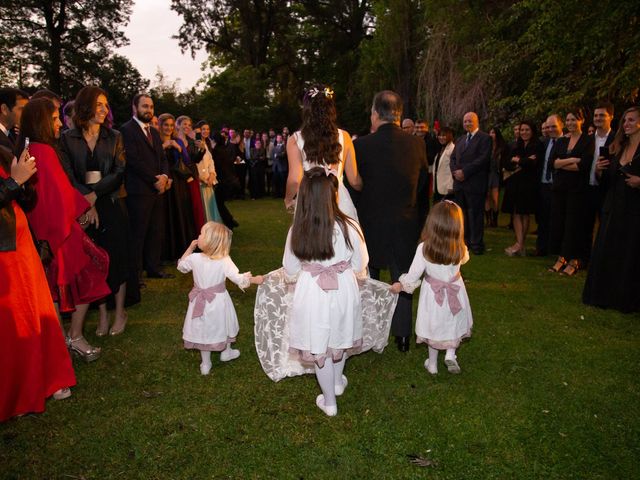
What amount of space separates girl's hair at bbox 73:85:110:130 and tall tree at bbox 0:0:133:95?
25398mm

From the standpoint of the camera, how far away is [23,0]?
86.5 ft

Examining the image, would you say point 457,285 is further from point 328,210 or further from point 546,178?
point 546,178

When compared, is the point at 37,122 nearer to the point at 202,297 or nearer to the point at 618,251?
the point at 202,297

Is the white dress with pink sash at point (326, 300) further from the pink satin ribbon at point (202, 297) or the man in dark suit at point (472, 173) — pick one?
the man in dark suit at point (472, 173)

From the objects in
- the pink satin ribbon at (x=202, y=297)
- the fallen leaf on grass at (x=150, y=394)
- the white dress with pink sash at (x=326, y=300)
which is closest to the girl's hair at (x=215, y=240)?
the pink satin ribbon at (x=202, y=297)

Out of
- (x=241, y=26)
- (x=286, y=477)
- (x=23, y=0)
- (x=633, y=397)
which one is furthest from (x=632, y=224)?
(x=241, y=26)

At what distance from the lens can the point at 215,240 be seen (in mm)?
4301

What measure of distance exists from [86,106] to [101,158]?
20.4 inches

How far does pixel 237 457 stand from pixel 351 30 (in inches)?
1520

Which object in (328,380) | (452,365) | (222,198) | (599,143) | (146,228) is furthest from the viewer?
(222,198)

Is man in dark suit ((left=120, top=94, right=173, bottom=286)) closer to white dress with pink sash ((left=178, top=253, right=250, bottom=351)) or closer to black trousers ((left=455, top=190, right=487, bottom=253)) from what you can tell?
white dress with pink sash ((left=178, top=253, right=250, bottom=351))

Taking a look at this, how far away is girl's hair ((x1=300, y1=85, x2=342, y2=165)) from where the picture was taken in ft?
13.4

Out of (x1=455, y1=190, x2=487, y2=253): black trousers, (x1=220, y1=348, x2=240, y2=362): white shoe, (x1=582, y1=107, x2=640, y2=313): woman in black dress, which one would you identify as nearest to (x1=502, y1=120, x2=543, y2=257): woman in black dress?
(x1=455, y1=190, x2=487, y2=253): black trousers

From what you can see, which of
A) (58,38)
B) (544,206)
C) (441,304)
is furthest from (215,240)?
(58,38)
